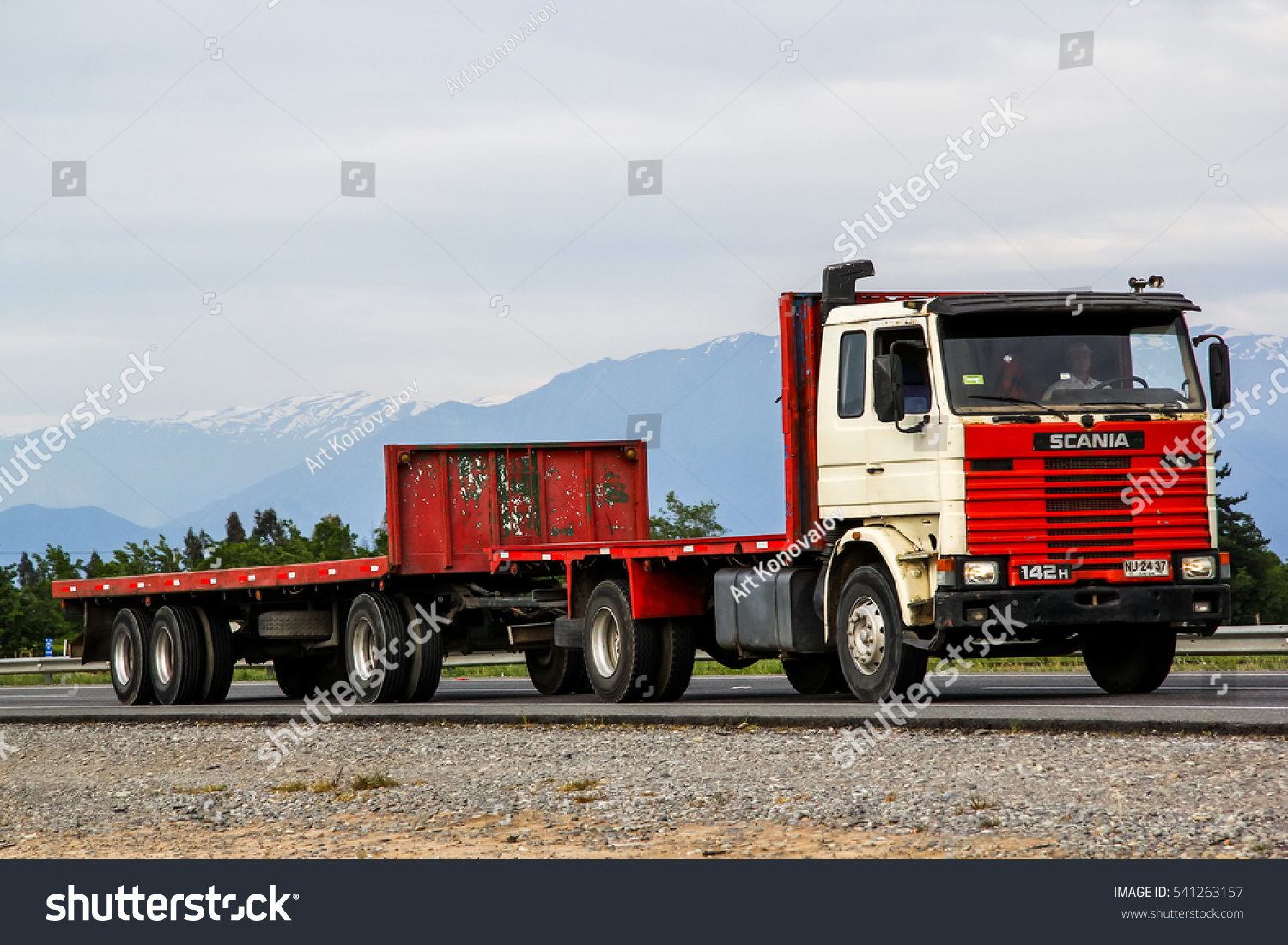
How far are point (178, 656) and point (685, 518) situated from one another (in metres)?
70.1

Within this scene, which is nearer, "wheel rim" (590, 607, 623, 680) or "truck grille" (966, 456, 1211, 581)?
"truck grille" (966, 456, 1211, 581)

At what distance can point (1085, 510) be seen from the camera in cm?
1241

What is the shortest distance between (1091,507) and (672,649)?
14.5ft

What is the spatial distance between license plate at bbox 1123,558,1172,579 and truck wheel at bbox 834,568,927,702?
1.62 metres

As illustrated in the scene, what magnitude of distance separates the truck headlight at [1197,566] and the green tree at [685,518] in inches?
2648

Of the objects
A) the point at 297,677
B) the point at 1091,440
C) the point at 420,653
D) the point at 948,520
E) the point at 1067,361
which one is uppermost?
the point at 1067,361

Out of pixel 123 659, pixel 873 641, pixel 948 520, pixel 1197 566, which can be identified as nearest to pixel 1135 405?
pixel 1197 566

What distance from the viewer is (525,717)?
14.1 meters

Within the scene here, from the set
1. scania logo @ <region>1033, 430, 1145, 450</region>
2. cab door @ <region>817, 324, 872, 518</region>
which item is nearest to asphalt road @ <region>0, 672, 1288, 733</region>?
cab door @ <region>817, 324, 872, 518</region>

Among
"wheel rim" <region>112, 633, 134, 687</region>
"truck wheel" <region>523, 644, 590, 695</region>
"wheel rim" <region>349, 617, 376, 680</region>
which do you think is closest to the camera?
"wheel rim" <region>349, 617, 376, 680</region>

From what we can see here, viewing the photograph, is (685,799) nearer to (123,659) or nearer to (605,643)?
(605,643)

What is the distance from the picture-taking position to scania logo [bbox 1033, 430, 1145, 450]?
1220 cm

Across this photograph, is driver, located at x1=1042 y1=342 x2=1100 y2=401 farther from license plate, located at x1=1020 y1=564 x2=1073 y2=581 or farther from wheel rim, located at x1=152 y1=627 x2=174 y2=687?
wheel rim, located at x1=152 y1=627 x2=174 y2=687

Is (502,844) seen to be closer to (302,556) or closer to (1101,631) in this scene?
(1101,631)
